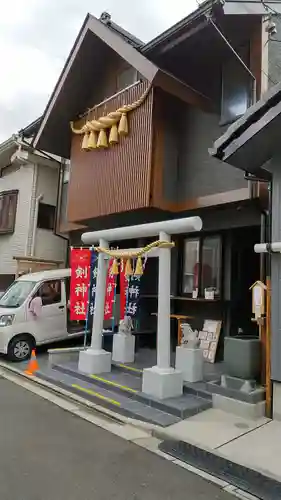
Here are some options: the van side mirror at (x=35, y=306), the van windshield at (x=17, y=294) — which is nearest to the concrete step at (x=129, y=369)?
the van side mirror at (x=35, y=306)

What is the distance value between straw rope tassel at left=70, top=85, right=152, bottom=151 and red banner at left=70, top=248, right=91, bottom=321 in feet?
9.30

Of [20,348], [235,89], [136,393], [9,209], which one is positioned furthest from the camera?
[9,209]

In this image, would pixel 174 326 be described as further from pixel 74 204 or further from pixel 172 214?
pixel 74 204

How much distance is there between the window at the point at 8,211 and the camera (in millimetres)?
16688

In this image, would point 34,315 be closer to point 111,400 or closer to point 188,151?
point 111,400

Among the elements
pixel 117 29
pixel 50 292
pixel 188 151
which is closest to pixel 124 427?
pixel 50 292

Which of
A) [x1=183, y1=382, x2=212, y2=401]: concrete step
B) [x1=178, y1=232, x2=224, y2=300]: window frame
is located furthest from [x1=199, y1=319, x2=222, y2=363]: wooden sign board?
[x1=183, y1=382, x2=212, y2=401]: concrete step

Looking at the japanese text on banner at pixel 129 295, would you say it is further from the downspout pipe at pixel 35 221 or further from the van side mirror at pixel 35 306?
the downspout pipe at pixel 35 221

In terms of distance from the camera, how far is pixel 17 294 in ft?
36.6

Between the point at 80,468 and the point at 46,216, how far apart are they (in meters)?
13.0

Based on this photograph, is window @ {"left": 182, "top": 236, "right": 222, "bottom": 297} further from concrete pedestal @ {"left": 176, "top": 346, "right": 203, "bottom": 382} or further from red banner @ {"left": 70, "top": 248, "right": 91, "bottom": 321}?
red banner @ {"left": 70, "top": 248, "right": 91, "bottom": 321}

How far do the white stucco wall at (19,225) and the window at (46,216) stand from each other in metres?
0.49

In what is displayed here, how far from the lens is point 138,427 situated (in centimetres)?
589

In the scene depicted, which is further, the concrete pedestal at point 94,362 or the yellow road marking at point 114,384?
the concrete pedestal at point 94,362
